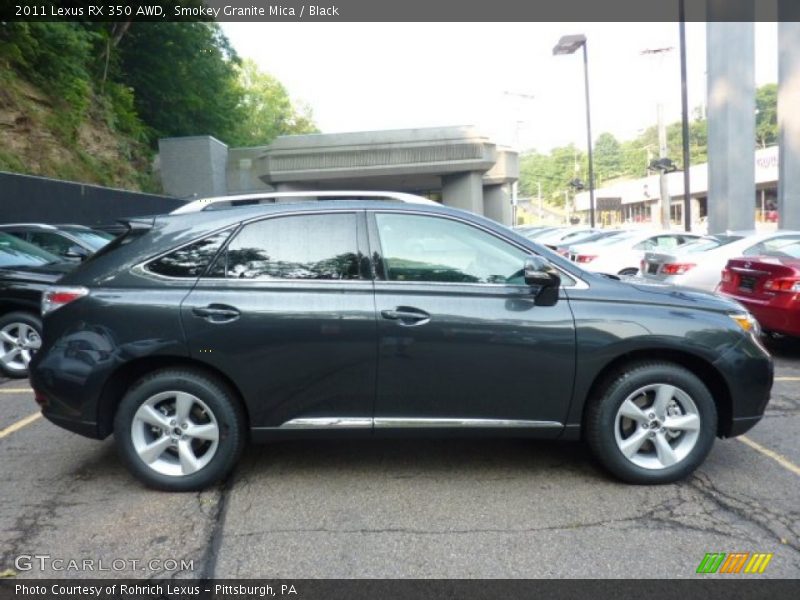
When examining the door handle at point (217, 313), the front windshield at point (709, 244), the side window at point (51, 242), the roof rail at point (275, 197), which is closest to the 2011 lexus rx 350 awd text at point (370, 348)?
the door handle at point (217, 313)

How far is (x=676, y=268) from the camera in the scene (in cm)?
975

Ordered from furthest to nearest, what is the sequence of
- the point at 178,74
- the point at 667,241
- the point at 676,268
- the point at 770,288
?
the point at 178,74 < the point at 667,241 < the point at 676,268 < the point at 770,288

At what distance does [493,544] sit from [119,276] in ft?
8.53

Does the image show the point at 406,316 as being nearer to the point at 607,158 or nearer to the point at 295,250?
the point at 295,250

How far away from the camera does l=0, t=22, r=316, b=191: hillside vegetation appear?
1925cm

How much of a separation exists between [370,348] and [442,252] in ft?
2.41

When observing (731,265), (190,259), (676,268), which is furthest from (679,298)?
(676,268)

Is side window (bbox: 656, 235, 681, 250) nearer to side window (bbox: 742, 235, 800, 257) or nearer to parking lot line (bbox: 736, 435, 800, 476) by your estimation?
side window (bbox: 742, 235, 800, 257)

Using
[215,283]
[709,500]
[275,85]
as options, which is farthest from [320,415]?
[275,85]

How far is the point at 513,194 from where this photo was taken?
38938 millimetres

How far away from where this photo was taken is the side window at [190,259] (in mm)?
4039

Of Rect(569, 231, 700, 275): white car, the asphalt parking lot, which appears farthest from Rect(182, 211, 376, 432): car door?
Rect(569, 231, 700, 275): white car

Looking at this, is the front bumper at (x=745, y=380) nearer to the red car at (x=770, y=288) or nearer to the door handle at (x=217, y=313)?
the door handle at (x=217, y=313)
